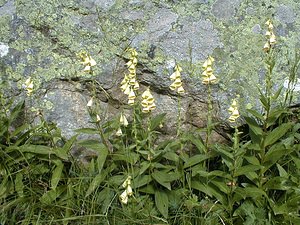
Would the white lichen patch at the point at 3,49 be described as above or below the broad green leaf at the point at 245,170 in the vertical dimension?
above

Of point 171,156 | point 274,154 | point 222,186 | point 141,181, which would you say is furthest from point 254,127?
point 141,181

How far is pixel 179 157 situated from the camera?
14.6 ft

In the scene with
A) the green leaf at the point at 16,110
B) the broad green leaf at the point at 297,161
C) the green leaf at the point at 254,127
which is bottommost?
the green leaf at the point at 16,110

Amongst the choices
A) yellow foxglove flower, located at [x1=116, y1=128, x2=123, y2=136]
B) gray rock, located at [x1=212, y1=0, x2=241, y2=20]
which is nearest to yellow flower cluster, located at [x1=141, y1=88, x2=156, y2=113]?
yellow foxglove flower, located at [x1=116, y1=128, x2=123, y2=136]

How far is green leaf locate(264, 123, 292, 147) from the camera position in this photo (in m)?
4.39

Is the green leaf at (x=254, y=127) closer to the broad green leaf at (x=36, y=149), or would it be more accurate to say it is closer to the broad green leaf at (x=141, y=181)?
the broad green leaf at (x=141, y=181)

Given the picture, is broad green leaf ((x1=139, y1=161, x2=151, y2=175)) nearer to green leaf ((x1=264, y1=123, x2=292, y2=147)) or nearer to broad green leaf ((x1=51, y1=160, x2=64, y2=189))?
broad green leaf ((x1=51, y1=160, x2=64, y2=189))

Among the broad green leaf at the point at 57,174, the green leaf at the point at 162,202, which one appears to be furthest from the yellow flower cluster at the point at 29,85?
the green leaf at the point at 162,202

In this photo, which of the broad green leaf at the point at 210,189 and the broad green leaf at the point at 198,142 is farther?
the broad green leaf at the point at 198,142

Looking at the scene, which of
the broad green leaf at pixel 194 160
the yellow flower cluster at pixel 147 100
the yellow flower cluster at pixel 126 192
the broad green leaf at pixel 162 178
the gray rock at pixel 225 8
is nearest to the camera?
the yellow flower cluster at pixel 126 192

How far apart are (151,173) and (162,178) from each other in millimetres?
106

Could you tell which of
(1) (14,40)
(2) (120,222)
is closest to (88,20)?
(1) (14,40)

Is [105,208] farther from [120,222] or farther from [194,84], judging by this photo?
→ [194,84]

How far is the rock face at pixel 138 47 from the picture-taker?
4.90 metres
